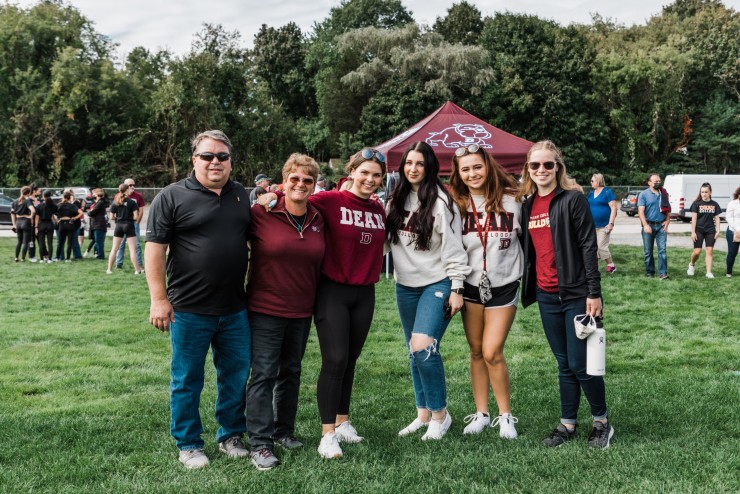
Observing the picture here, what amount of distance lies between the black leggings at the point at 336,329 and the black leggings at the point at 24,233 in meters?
13.6

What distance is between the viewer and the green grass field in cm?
353

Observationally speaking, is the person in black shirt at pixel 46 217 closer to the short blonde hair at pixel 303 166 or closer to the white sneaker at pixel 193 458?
the white sneaker at pixel 193 458

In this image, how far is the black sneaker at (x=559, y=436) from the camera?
4.09m

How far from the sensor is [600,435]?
409 cm

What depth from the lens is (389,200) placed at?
438cm

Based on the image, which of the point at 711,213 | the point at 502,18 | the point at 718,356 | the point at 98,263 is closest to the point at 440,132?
the point at 711,213

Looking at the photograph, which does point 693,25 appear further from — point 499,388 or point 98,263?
point 499,388

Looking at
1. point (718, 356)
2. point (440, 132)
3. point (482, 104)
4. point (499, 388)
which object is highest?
point (482, 104)

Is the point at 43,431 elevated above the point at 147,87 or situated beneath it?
situated beneath

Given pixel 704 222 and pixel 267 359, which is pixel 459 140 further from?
pixel 267 359

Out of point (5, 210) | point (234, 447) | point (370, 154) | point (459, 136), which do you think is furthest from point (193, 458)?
point (5, 210)

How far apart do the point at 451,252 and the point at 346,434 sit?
1.36 meters

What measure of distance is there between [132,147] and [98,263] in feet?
80.6

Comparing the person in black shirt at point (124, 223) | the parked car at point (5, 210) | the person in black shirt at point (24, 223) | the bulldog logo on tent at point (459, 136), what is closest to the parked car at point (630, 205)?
the bulldog logo on tent at point (459, 136)
